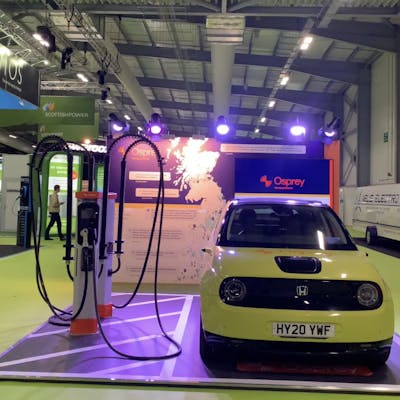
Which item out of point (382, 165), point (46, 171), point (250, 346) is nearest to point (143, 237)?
point (250, 346)

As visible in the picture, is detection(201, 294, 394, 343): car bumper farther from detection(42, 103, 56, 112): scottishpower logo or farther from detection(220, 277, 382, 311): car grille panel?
detection(42, 103, 56, 112): scottishpower logo

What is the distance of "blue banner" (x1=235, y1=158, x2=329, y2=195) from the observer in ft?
22.0

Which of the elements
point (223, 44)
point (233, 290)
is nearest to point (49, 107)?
point (223, 44)

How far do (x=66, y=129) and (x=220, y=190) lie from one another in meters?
8.64

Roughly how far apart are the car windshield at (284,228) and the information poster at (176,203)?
2.50 m

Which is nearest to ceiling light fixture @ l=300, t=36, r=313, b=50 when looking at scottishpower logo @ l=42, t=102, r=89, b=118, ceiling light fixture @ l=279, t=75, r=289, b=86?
ceiling light fixture @ l=279, t=75, r=289, b=86

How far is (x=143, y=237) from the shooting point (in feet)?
21.6

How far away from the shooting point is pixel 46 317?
4.71 metres

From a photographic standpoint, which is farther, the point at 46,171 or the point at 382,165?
the point at 382,165

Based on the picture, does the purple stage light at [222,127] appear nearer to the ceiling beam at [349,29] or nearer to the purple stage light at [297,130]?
the purple stage light at [297,130]

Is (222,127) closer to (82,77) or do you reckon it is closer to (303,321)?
(303,321)

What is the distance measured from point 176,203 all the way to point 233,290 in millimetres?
3616

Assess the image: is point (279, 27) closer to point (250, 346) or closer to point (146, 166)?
point (146, 166)

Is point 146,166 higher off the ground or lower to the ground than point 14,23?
lower
